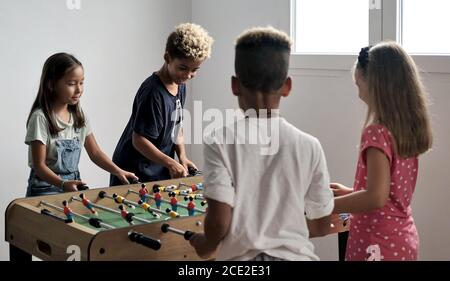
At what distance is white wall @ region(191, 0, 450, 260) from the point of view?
3045 millimetres

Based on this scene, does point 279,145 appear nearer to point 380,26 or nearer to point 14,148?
point 380,26

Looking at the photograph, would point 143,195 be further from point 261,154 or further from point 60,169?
point 261,154

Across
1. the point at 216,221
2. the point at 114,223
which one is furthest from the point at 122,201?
the point at 216,221

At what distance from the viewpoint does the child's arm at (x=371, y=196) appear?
2.03 meters

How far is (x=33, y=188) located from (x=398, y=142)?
64.2 inches

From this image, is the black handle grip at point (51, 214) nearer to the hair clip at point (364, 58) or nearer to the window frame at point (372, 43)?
the hair clip at point (364, 58)

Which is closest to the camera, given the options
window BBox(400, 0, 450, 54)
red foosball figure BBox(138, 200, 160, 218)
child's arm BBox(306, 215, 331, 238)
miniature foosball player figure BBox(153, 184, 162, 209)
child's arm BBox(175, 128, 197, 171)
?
child's arm BBox(306, 215, 331, 238)

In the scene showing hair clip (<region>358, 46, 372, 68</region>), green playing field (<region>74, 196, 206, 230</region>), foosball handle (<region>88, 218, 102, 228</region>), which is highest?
hair clip (<region>358, 46, 372, 68</region>)

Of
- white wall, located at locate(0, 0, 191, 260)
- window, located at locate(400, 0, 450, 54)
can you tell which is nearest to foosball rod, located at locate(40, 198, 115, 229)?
white wall, located at locate(0, 0, 191, 260)

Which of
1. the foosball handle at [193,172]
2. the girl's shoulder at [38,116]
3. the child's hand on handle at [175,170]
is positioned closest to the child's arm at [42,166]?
the girl's shoulder at [38,116]

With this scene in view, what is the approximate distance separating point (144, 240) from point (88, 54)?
229 cm

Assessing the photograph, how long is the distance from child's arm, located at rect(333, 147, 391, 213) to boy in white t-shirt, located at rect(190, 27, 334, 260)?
0.96 feet

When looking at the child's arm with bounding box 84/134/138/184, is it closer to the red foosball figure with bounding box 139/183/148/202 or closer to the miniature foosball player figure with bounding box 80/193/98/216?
the red foosball figure with bounding box 139/183/148/202

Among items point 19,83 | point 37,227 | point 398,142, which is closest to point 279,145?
point 398,142
